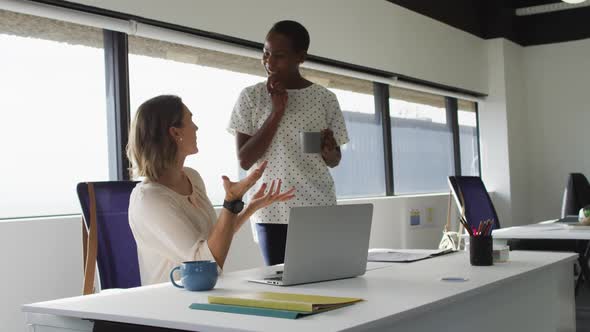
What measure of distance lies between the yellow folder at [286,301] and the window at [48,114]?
200 centimetres

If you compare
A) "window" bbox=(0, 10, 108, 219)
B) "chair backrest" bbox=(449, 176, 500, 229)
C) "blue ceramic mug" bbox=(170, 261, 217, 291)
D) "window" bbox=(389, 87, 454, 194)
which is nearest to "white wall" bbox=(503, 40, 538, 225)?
"window" bbox=(389, 87, 454, 194)

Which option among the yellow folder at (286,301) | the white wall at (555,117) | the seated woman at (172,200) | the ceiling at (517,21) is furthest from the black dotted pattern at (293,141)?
the white wall at (555,117)

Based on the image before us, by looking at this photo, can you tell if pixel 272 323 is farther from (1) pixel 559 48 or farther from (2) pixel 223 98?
(1) pixel 559 48

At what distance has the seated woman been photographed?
6.39ft

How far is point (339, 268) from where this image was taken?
1.86 meters

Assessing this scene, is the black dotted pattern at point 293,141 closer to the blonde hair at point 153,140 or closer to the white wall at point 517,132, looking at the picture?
the blonde hair at point 153,140

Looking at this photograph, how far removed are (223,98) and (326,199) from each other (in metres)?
2.11

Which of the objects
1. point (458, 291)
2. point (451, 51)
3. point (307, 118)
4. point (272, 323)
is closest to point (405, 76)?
point (451, 51)

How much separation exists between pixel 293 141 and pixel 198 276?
0.92 m

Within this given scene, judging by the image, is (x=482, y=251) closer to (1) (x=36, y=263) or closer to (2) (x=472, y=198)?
(1) (x=36, y=263)

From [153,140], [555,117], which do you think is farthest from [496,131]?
[153,140]

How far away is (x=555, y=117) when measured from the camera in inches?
310

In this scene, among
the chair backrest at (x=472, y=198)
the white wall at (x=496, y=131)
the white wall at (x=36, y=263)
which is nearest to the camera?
the white wall at (x=36, y=263)

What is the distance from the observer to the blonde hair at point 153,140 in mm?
2174
